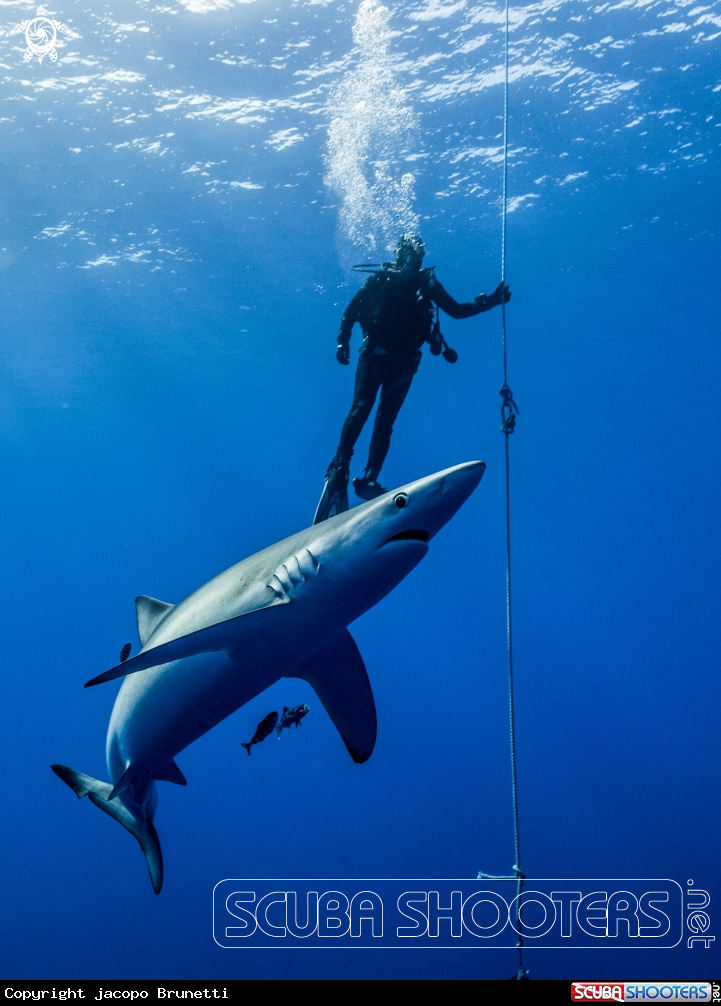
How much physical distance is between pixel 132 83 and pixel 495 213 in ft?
35.0

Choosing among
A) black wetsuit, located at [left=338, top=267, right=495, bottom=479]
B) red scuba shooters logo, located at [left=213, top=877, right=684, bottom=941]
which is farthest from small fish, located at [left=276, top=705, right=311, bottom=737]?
red scuba shooters logo, located at [left=213, top=877, right=684, bottom=941]

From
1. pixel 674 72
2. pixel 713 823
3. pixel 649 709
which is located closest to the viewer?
pixel 674 72

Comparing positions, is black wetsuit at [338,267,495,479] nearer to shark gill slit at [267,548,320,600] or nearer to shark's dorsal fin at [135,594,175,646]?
shark's dorsal fin at [135,594,175,646]

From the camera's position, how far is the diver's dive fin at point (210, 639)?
306 centimetres

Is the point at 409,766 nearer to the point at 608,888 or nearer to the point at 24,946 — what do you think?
the point at 608,888

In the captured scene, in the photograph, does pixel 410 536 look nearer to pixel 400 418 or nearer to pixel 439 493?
pixel 439 493

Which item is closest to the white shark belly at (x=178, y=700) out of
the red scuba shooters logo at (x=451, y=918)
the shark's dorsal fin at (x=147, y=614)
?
the shark's dorsal fin at (x=147, y=614)

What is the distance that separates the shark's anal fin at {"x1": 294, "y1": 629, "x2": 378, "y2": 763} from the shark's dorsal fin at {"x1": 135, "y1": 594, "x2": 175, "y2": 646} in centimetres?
122

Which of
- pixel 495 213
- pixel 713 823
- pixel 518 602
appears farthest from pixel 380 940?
pixel 518 602

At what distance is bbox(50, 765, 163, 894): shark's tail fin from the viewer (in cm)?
495

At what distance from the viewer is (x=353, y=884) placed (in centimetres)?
3058

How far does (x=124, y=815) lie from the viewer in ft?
17.0

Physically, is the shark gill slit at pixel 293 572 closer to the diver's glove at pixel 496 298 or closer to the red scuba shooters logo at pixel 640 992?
the red scuba shooters logo at pixel 640 992

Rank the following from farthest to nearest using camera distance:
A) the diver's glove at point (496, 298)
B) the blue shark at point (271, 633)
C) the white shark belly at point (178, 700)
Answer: the diver's glove at point (496, 298), the white shark belly at point (178, 700), the blue shark at point (271, 633)
